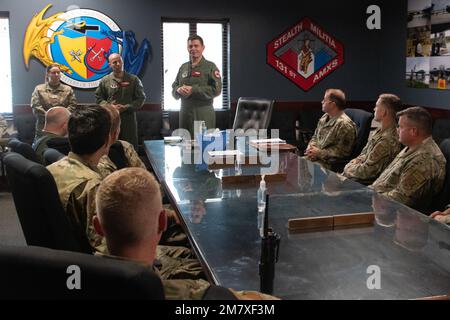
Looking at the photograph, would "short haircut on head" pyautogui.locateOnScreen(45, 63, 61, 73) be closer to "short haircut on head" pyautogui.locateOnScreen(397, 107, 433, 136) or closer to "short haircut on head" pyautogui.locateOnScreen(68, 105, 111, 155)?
"short haircut on head" pyautogui.locateOnScreen(68, 105, 111, 155)

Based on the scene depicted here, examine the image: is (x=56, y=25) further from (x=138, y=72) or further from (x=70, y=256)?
(x=70, y=256)

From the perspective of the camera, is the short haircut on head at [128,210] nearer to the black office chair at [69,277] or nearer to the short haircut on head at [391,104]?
the black office chair at [69,277]

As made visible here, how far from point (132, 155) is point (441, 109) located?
13.8 feet

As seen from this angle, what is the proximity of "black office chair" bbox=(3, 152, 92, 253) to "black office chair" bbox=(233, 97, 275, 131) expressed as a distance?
3919mm

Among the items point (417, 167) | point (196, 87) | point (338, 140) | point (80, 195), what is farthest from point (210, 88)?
point (80, 195)

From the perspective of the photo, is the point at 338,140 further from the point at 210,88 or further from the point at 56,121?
the point at 56,121

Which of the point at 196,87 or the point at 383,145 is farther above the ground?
the point at 196,87

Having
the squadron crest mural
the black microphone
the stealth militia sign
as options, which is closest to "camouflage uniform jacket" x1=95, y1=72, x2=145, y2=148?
the squadron crest mural

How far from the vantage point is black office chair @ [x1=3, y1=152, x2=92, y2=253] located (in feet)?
5.70

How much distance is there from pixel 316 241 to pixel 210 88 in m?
3.49

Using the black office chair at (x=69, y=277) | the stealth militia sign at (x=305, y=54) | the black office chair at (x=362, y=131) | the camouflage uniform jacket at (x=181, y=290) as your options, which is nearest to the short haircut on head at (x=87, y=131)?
the camouflage uniform jacket at (x=181, y=290)

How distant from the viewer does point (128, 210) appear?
1.21 metres

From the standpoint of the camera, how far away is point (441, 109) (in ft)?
20.1
